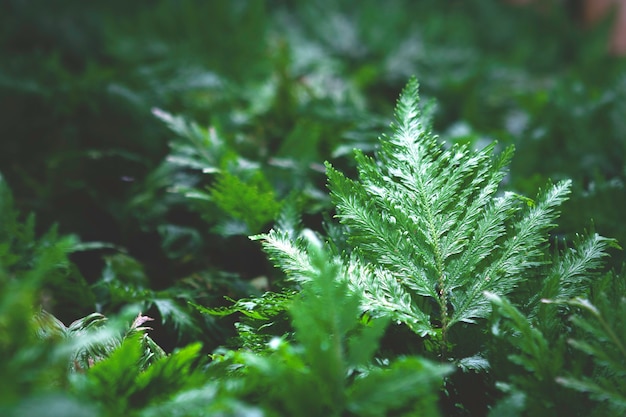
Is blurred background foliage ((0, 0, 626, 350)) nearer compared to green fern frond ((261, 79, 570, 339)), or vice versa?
green fern frond ((261, 79, 570, 339))

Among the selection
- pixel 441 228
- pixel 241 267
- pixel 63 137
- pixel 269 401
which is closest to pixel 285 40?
pixel 63 137

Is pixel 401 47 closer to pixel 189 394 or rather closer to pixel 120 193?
pixel 120 193

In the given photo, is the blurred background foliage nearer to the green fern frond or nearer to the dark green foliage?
the dark green foliage

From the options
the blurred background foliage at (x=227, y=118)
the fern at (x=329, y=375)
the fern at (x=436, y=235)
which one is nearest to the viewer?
the fern at (x=329, y=375)

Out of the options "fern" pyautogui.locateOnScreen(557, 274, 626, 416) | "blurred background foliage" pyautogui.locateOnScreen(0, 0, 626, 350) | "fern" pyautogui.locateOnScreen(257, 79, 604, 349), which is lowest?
"fern" pyautogui.locateOnScreen(557, 274, 626, 416)

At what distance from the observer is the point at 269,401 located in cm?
53

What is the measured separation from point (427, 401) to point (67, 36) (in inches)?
56.8

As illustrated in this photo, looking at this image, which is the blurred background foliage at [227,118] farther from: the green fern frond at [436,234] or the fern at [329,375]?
the fern at [329,375]

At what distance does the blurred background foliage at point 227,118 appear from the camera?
2.96ft

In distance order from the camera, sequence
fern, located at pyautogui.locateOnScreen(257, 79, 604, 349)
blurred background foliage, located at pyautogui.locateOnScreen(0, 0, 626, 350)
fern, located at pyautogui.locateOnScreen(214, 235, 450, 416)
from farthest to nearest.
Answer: blurred background foliage, located at pyautogui.locateOnScreen(0, 0, 626, 350), fern, located at pyautogui.locateOnScreen(257, 79, 604, 349), fern, located at pyautogui.locateOnScreen(214, 235, 450, 416)

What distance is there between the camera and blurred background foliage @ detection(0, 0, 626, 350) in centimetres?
90

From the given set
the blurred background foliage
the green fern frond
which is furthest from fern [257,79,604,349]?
the blurred background foliage

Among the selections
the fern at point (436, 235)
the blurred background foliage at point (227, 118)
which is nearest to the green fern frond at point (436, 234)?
the fern at point (436, 235)

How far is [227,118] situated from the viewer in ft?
4.01
